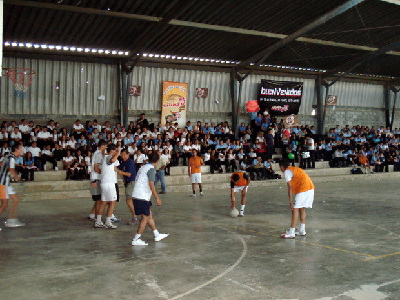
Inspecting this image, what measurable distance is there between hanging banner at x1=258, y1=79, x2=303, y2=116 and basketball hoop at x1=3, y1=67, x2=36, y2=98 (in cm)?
1414

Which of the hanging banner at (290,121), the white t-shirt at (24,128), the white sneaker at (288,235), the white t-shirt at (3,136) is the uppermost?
the hanging banner at (290,121)

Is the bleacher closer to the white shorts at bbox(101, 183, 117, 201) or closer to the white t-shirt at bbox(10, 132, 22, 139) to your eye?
the white t-shirt at bbox(10, 132, 22, 139)

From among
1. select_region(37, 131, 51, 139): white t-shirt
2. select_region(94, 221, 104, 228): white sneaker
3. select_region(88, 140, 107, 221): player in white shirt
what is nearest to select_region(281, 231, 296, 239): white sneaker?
select_region(94, 221, 104, 228): white sneaker

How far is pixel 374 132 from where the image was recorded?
29.8 meters

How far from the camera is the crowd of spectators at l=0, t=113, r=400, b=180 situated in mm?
17484

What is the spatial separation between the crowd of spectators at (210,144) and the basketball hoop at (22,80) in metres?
1.62

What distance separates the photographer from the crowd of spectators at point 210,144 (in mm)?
17484

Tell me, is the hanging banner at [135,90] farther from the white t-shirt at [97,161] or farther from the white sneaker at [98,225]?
the white sneaker at [98,225]

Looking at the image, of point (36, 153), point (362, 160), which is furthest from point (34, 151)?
point (362, 160)

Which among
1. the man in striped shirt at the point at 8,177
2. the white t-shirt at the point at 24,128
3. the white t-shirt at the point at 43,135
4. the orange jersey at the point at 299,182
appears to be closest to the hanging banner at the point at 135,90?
the white t-shirt at the point at 43,135

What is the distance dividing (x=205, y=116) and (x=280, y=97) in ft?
19.2

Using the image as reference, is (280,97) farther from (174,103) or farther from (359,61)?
(174,103)

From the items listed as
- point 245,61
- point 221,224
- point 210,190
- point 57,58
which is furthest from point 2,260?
point 245,61

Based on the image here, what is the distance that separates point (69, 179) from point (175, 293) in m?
12.8
